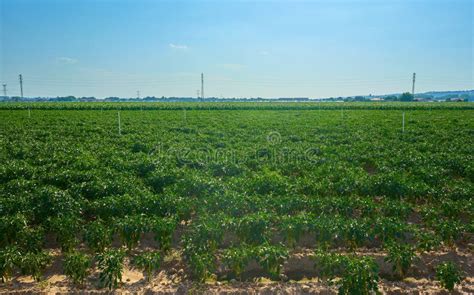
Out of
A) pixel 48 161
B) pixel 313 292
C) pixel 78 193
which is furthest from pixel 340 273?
pixel 48 161

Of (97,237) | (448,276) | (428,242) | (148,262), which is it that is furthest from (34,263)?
(428,242)

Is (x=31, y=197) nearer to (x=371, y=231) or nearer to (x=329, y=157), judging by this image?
(x=371, y=231)

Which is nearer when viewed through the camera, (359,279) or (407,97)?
(359,279)

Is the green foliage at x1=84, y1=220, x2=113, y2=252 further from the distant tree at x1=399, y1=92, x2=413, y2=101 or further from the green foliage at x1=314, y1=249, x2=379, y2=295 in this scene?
the distant tree at x1=399, y1=92, x2=413, y2=101

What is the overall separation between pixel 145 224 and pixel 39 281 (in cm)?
200

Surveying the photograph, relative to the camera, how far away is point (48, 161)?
42.8 feet

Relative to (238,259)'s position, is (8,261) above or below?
above

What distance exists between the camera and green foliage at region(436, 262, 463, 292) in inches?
220

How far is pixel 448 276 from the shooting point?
5609 millimetres

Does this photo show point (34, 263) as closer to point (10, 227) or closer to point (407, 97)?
point (10, 227)

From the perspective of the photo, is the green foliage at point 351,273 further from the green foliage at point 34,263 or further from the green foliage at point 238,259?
the green foliage at point 34,263

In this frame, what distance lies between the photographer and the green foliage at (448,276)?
18.3ft

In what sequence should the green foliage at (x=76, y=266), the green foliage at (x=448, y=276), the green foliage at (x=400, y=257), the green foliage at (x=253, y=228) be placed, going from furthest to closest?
the green foliage at (x=253, y=228) < the green foliage at (x=400, y=257) < the green foliage at (x=76, y=266) < the green foliage at (x=448, y=276)

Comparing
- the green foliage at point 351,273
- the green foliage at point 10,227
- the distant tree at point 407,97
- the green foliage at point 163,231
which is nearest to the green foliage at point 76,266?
the green foliage at point 163,231
